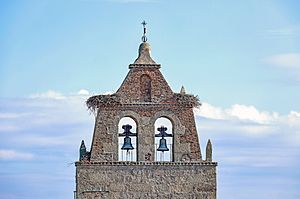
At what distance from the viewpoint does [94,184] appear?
33.2 meters

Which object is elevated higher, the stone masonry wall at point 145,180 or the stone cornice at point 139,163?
the stone cornice at point 139,163

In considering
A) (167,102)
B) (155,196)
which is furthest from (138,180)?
(167,102)

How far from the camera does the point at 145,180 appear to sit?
3347 centimetres

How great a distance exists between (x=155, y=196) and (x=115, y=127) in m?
2.69

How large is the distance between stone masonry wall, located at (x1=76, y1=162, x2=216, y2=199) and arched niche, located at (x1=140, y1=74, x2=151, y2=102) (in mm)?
2281

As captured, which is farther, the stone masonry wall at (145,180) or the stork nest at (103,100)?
the stork nest at (103,100)

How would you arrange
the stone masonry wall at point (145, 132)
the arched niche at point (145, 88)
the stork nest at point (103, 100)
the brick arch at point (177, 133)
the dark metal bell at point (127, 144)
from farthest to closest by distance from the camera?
1. the arched niche at point (145, 88)
2. the dark metal bell at point (127, 144)
3. the brick arch at point (177, 133)
4. the stork nest at point (103, 100)
5. the stone masonry wall at point (145, 132)

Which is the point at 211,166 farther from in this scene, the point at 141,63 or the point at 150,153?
the point at 141,63

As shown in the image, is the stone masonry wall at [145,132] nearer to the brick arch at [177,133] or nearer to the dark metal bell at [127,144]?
the brick arch at [177,133]

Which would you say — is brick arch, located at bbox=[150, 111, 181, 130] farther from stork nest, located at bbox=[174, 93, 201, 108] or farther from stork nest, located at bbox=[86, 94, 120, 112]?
stork nest, located at bbox=[86, 94, 120, 112]

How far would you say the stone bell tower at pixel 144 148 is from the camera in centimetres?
3325

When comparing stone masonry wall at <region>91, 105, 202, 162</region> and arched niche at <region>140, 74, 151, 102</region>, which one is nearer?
stone masonry wall at <region>91, 105, 202, 162</region>

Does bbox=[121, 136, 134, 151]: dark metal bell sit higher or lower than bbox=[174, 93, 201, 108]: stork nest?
lower

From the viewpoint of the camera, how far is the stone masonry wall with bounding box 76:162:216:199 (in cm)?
3316
